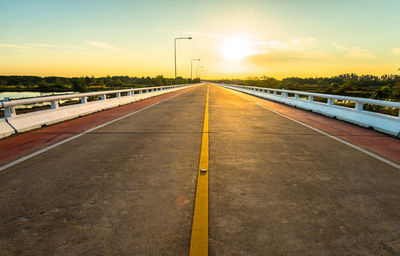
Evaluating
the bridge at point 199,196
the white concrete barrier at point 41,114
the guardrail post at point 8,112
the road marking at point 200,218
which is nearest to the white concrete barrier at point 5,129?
the white concrete barrier at point 41,114

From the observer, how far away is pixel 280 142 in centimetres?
664

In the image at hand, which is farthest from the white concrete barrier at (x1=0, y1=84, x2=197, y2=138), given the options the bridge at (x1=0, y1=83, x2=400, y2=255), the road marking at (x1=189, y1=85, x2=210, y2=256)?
the road marking at (x1=189, y1=85, x2=210, y2=256)

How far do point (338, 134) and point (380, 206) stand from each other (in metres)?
5.30

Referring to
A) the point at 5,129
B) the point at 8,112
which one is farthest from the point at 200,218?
the point at 8,112

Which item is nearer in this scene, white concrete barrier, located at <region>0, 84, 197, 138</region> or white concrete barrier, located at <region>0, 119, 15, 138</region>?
white concrete barrier, located at <region>0, 119, 15, 138</region>

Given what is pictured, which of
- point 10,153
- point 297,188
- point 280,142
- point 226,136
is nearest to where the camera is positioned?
point 297,188

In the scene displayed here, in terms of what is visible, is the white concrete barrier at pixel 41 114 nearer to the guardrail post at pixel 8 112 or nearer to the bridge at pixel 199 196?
the guardrail post at pixel 8 112

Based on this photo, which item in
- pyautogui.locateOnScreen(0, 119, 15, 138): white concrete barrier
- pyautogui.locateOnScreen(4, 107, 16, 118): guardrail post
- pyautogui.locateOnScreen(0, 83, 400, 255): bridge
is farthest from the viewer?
pyautogui.locateOnScreen(4, 107, 16, 118): guardrail post

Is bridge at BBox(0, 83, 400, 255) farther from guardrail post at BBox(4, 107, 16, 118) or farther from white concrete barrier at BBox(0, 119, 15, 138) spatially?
guardrail post at BBox(4, 107, 16, 118)

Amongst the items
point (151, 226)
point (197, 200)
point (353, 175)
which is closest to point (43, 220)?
point (151, 226)

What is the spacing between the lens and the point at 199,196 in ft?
10.9

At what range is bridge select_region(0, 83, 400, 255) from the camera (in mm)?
2385

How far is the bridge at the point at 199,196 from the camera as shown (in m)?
2.38

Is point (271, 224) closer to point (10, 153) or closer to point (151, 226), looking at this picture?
point (151, 226)
